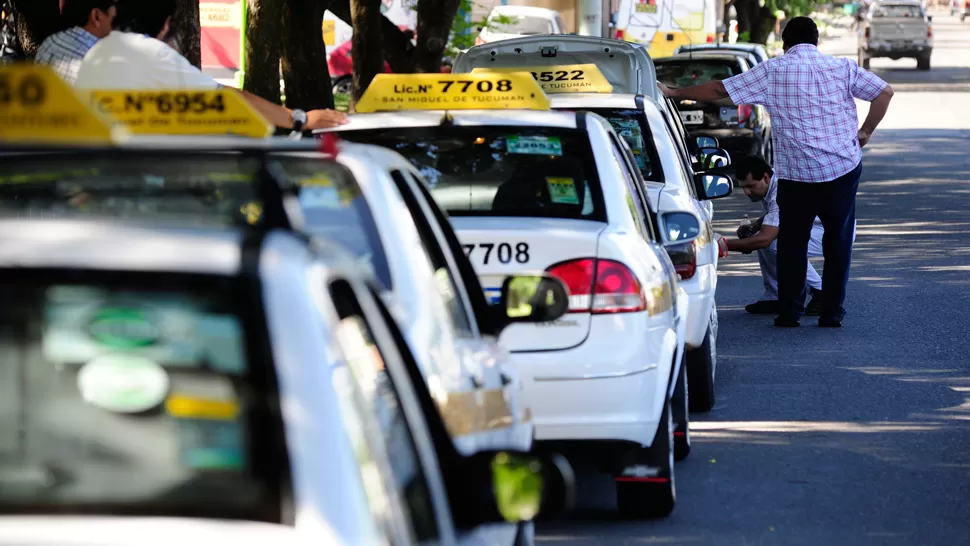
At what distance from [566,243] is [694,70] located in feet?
55.7

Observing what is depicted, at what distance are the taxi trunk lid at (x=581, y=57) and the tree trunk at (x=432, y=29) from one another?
169 inches

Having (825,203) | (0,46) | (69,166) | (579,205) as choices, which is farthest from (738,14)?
(69,166)

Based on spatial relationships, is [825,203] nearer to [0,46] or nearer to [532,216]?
[532,216]

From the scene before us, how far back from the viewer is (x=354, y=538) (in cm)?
238

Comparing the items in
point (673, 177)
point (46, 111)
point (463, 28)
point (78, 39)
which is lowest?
point (463, 28)

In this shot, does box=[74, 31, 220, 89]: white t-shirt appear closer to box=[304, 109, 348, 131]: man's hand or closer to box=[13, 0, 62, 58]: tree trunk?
box=[304, 109, 348, 131]: man's hand

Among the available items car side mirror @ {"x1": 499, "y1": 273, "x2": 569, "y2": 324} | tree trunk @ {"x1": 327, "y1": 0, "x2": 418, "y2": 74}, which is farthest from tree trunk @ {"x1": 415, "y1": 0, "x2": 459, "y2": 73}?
car side mirror @ {"x1": 499, "y1": 273, "x2": 569, "y2": 324}

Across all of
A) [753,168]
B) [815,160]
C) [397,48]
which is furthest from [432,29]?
[815,160]

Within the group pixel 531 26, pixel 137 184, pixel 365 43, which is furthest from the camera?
pixel 531 26

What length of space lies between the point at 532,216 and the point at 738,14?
4321 centimetres

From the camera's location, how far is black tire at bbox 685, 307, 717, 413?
8859mm

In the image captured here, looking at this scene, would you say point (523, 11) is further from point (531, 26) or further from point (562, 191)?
point (562, 191)

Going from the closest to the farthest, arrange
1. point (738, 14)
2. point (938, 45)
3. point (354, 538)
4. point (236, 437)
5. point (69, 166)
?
point (354, 538)
point (236, 437)
point (69, 166)
point (738, 14)
point (938, 45)

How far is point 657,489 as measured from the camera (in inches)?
259
